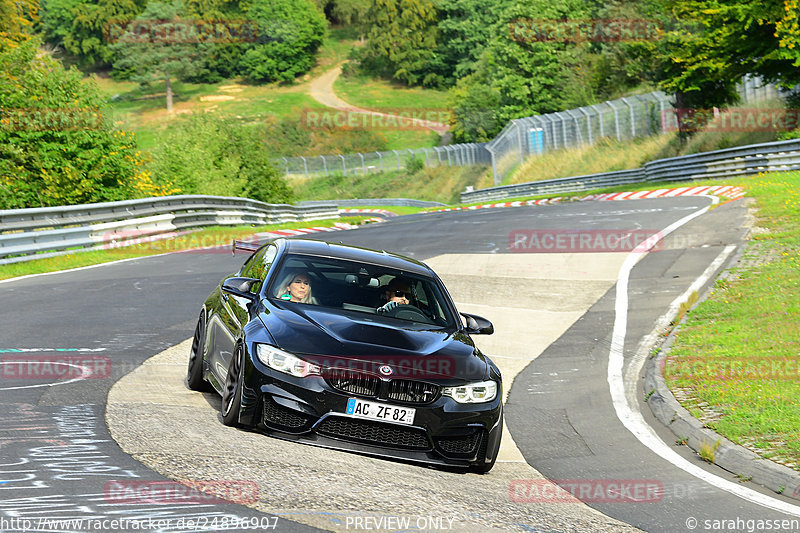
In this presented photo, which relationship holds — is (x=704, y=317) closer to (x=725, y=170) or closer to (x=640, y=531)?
(x=640, y=531)

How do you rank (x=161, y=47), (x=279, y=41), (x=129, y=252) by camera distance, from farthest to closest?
1. (x=279, y=41)
2. (x=161, y=47)
3. (x=129, y=252)

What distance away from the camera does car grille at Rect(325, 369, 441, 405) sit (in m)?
7.05

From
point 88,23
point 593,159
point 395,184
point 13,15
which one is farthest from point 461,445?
point 88,23

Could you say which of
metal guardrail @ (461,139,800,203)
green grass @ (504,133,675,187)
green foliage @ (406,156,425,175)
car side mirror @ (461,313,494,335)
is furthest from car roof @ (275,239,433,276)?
green foliage @ (406,156,425,175)

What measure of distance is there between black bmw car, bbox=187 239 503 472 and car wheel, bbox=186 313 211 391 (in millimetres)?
576

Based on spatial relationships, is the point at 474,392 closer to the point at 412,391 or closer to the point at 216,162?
the point at 412,391

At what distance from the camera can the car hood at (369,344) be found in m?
7.17

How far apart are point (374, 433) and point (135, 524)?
2462mm

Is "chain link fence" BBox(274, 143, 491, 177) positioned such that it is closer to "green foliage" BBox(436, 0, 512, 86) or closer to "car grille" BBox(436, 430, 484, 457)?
"green foliage" BBox(436, 0, 512, 86)

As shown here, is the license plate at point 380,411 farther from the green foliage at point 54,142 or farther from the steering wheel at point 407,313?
the green foliage at point 54,142

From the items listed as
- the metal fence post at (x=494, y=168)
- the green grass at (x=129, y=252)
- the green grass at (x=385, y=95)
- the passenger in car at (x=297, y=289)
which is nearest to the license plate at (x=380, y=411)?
the passenger in car at (x=297, y=289)

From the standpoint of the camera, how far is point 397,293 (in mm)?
8508

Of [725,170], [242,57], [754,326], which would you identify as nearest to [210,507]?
[754,326]

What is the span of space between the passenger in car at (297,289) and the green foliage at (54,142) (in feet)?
65.7
